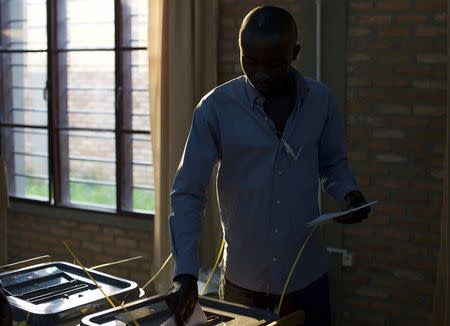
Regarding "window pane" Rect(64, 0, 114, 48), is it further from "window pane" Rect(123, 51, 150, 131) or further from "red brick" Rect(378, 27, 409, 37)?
"red brick" Rect(378, 27, 409, 37)

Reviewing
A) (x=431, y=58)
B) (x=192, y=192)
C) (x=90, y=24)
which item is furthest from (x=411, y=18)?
(x=90, y=24)

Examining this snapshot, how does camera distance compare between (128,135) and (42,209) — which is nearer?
(128,135)

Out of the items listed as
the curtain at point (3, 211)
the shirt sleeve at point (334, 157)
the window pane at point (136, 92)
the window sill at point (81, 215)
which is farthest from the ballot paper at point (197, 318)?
the curtain at point (3, 211)

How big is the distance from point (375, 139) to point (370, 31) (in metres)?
0.50

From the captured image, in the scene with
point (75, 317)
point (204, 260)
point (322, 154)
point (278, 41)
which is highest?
point (278, 41)

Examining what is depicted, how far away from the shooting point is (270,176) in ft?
6.35

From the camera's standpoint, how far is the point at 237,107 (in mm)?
1952

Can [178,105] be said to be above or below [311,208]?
above

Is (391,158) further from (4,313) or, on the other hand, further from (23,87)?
(23,87)

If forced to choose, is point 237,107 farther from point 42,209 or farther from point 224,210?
point 42,209

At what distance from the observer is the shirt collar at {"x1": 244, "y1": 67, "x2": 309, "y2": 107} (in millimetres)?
1949

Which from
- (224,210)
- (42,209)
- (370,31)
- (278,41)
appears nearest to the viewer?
(278,41)

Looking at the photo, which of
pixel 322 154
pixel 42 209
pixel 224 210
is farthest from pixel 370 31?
pixel 42 209

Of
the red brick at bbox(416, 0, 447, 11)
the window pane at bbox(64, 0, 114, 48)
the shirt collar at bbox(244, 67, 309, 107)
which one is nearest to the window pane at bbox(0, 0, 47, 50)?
the window pane at bbox(64, 0, 114, 48)
